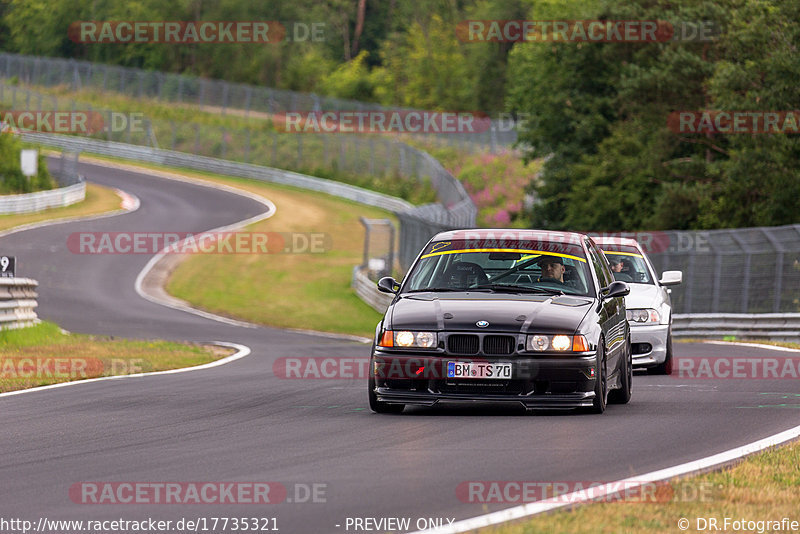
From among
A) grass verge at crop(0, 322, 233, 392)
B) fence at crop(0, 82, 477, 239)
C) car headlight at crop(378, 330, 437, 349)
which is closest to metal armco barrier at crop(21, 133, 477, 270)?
fence at crop(0, 82, 477, 239)

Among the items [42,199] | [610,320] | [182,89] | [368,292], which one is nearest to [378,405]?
[610,320]

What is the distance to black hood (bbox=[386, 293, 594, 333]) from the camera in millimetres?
10711

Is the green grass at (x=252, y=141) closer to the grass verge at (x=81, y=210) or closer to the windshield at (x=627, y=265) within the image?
the grass verge at (x=81, y=210)

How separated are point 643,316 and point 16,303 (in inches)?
409

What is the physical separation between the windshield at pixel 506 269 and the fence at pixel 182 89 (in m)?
65.4

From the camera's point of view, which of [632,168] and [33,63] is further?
[33,63]

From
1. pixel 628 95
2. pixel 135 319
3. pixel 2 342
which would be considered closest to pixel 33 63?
pixel 628 95

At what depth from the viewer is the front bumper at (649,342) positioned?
54.5ft

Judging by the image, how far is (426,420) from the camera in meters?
10.9

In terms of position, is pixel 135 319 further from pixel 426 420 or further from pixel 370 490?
pixel 370 490

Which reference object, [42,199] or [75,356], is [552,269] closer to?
[75,356]

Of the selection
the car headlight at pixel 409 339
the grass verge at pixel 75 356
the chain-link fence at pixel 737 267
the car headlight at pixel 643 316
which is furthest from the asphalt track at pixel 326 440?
the chain-link fence at pixel 737 267

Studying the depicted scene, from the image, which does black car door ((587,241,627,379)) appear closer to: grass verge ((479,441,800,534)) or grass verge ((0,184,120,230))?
grass verge ((479,441,800,534))

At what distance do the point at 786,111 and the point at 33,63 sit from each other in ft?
A: 204
